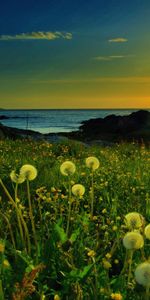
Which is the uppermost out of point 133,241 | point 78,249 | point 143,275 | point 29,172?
point 29,172

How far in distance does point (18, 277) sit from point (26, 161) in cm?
573

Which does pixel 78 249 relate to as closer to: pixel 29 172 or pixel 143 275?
pixel 29 172

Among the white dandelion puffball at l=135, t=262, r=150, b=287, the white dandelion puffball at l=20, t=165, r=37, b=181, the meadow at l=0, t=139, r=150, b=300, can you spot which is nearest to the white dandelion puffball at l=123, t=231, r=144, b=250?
the meadow at l=0, t=139, r=150, b=300

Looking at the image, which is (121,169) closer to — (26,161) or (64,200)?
(26,161)

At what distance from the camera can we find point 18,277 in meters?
3.64

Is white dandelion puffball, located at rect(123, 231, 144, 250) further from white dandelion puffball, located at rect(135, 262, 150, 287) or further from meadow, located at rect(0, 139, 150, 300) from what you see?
white dandelion puffball, located at rect(135, 262, 150, 287)

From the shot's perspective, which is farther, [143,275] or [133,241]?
[133,241]

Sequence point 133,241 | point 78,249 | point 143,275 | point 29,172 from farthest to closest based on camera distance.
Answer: point 78,249
point 29,172
point 133,241
point 143,275

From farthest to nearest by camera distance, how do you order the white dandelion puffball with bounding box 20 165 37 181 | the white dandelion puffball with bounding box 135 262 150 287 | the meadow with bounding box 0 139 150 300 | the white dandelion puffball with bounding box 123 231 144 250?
the white dandelion puffball with bounding box 20 165 37 181 < the meadow with bounding box 0 139 150 300 < the white dandelion puffball with bounding box 123 231 144 250 < the white dandelion puffball with bounding box 135 262 150 287

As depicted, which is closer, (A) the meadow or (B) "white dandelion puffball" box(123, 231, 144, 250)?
(B) "white dandelion puffball" box(123, 231, 144, 250)

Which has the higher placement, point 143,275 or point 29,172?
point 29,172

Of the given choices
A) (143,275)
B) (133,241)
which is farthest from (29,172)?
(143,275)

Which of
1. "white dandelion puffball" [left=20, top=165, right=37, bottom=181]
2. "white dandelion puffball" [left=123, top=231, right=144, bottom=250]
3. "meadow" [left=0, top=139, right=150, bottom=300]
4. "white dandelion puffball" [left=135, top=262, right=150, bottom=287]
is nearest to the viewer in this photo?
"white dandelion puffball" [left=135, top=262, right=150, bottom=287]

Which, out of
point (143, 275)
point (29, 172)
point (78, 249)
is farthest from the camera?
point (78, 249)
